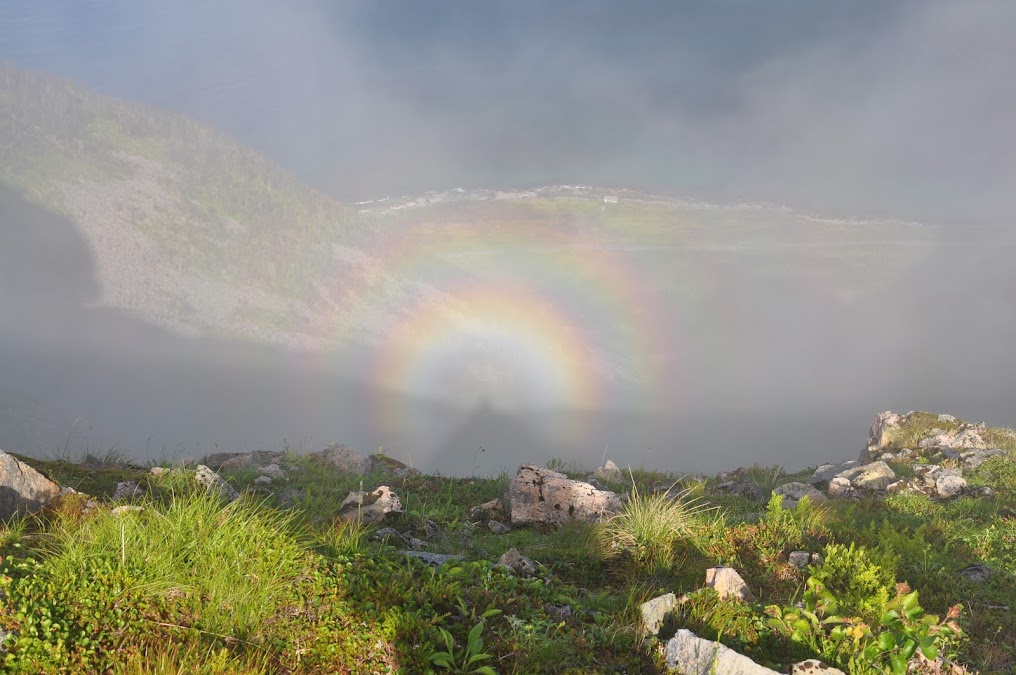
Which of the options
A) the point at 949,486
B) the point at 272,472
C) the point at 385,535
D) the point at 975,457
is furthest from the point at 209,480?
the point at 975,457

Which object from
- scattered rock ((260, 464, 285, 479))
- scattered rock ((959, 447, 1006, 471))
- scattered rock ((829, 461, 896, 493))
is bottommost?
scattered rock ((260, 464, 285, 479))

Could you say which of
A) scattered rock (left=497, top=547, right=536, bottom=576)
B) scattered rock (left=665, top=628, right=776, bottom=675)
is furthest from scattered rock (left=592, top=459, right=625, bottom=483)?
scattered rock (left=665, top=628, right=776, bottom=675)

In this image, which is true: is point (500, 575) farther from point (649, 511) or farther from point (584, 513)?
point (584, 513)

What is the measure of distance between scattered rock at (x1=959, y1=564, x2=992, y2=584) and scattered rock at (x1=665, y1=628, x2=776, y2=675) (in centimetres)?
589

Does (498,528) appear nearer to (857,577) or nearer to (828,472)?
(857,577)

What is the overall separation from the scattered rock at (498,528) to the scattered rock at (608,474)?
527cm

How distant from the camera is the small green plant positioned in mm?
4684

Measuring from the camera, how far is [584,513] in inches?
429

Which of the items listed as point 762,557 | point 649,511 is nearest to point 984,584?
point 762,557

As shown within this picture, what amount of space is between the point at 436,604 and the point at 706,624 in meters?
2.42

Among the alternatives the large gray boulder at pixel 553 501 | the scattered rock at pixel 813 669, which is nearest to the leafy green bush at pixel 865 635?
the scattered rock at pixel 813 669

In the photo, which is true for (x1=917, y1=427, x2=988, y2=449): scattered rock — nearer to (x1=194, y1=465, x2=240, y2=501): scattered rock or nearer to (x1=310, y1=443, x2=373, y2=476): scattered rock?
(x1=310, y1=443, x2=373, y2=476): scattered rock

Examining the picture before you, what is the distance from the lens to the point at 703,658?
16.7ft

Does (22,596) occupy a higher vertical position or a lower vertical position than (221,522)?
lower
